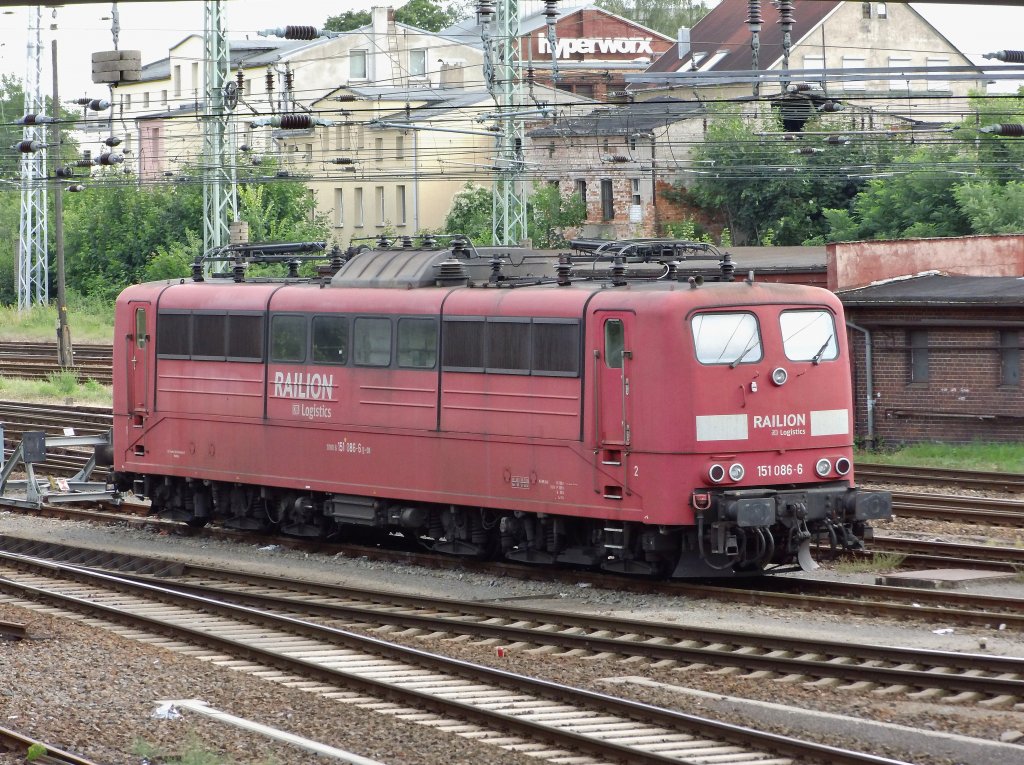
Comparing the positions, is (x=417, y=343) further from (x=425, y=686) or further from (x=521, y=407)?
(x=425, y=686)

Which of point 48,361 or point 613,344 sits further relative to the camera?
point 48,361

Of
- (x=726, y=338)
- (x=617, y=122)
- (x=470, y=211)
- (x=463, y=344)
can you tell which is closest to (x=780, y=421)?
(x=726, y=338)

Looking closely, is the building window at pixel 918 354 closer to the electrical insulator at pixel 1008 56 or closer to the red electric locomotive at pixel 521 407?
the electrical insulator at pixel 1008 56

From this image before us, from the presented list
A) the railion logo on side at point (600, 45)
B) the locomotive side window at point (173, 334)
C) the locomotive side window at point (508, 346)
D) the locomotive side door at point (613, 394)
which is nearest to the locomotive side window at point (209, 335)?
the locomotive side window at point (173, 334)

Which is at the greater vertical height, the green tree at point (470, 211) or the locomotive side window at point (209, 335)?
the green tree at point (470, 211)

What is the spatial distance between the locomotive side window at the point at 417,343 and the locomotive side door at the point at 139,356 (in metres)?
4.58

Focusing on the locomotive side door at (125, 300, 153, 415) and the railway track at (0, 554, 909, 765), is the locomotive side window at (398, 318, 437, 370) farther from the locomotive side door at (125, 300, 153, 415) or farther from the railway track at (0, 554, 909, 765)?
the locomotive side door at (125, 300, 153, 415)

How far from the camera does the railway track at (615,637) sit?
1044cm

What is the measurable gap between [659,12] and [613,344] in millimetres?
89477

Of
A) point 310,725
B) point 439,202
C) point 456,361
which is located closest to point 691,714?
point 310,725

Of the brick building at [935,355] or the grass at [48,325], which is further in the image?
the grass at [48,325]

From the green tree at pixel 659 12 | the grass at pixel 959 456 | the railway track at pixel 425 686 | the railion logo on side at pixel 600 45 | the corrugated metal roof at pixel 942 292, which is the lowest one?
the railway track at pixel 425 686

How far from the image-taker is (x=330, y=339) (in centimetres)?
1719

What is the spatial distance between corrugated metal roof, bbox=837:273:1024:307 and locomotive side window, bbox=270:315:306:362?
1177 centimetres
